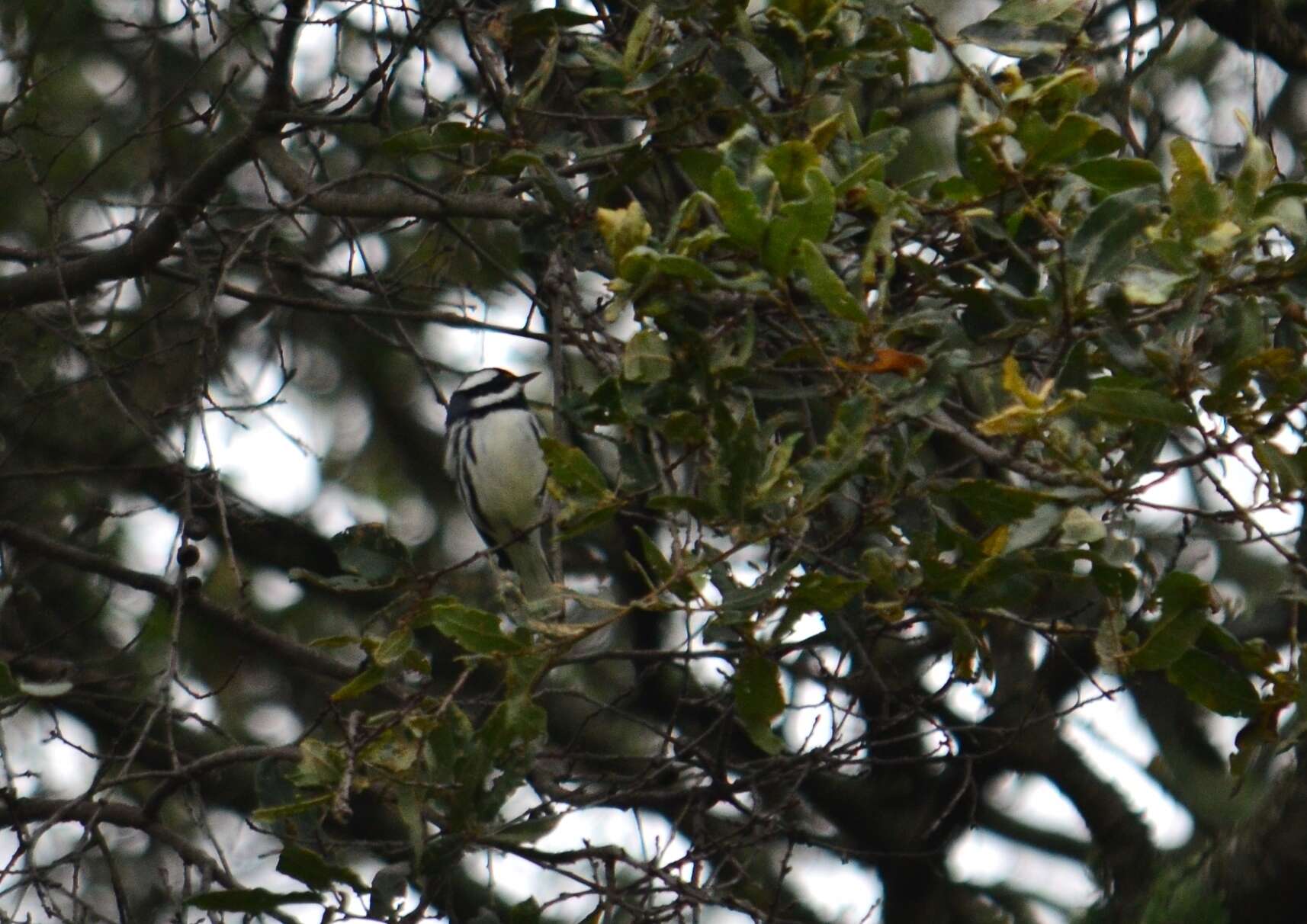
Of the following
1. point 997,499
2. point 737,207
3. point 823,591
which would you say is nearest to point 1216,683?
point 997,499

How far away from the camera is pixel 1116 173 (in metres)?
2.04

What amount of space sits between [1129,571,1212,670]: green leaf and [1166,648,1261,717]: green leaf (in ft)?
0.24

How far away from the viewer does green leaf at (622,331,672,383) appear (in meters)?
2.12

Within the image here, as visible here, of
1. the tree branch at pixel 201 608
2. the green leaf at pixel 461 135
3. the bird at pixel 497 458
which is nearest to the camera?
the green leaf at pixel 461 135

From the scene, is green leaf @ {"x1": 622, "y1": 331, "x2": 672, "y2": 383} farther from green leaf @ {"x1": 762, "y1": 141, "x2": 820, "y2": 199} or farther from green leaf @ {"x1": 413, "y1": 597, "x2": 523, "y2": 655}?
green leaf @ {"x1": 413, "y1": 597, "x2": 523, "y2": 655}

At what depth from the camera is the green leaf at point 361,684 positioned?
7.78 ft

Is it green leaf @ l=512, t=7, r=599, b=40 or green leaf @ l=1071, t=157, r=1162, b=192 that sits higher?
green leaf @ l=512, t=7, r=599, b=40

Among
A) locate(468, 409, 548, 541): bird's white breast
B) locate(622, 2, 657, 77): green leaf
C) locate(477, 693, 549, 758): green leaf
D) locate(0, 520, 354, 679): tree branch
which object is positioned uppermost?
locate(468, 409, 548, 541): bird's white breast

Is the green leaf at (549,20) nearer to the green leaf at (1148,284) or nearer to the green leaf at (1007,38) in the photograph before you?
the green leaf at (1007,38)

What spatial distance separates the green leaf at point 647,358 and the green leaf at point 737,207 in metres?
0.25

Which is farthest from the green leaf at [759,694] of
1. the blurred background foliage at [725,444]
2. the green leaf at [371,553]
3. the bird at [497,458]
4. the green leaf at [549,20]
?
the bird at [497,458]

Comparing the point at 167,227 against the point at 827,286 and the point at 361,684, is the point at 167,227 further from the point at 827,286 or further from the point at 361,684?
the point at 827,286

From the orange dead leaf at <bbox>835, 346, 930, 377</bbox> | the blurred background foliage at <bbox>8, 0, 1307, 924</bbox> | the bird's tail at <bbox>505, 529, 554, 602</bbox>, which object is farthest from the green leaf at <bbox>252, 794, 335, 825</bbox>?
the bird's tail at <bbox>505, 529, 554, 602</bbox>

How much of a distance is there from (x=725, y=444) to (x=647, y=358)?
Result: 0.16 m
